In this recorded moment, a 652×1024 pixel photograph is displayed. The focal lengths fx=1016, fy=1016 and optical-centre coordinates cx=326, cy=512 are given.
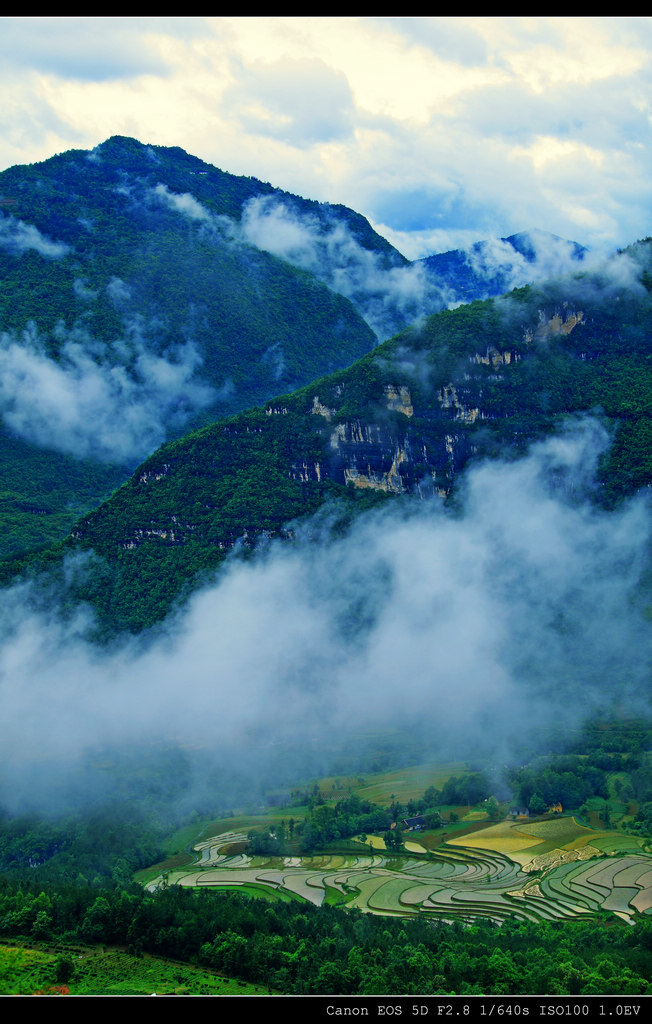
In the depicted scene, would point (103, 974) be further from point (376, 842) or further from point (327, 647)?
point (327, 647)

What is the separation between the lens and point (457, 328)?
75500mm

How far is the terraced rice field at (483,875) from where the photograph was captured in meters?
34.5

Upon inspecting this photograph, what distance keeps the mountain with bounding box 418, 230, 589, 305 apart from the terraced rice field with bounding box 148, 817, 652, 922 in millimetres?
137485

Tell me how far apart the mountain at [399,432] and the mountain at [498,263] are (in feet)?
316

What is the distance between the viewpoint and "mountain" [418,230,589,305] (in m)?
172

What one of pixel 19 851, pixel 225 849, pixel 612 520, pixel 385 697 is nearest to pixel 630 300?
pixel 612 520

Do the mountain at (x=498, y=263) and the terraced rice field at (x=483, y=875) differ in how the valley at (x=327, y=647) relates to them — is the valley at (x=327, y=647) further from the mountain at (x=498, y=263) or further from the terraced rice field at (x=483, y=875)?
the mountain at (x=498, y=263)

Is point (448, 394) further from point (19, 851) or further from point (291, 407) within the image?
point (19, 851)

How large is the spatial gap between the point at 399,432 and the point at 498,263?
117 m

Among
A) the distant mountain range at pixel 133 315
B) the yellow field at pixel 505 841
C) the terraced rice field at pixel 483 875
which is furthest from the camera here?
the distant mountain range at pixel 133 315

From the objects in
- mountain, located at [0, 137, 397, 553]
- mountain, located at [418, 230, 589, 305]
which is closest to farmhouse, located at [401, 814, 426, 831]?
mountain, located at [0, 137, 397, 553]

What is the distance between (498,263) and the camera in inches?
7047

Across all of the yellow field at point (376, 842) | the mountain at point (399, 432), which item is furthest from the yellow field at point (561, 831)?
the mountain at point (399, 432)

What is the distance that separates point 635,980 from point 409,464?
51258 mm
